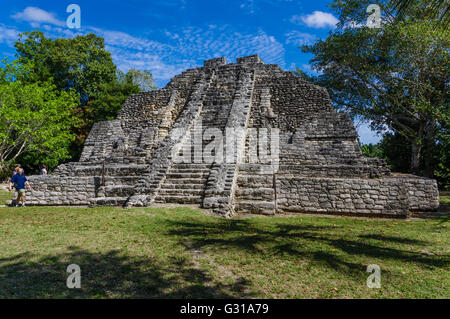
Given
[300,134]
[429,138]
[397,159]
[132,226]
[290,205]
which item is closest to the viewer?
[132,226]

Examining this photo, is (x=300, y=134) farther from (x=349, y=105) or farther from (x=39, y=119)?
(x=39, y=119)

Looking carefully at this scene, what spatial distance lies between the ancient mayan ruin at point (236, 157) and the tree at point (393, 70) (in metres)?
5.35

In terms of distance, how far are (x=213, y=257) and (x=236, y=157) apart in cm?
627

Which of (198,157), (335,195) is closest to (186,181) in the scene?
(198,157)

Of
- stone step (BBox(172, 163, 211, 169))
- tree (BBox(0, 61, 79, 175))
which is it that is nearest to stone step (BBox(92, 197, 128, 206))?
stone step (BBox(172, 163, 211, 169))

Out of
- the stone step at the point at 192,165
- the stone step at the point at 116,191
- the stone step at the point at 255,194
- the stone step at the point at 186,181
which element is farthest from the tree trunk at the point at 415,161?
the stone step at the point at 116,191

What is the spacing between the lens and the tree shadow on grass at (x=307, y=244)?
4723 mm

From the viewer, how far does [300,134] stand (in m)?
13.1

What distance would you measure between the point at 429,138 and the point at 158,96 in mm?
17279

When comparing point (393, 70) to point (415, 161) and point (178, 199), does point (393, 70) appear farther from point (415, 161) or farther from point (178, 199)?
point (178, 199)

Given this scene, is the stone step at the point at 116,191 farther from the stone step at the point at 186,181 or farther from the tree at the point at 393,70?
the tree at the point at 393,70

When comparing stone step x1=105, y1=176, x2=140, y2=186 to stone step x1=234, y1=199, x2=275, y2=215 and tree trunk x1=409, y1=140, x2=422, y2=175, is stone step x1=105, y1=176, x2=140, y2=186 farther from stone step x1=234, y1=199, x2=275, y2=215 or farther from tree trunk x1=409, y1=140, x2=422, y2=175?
tree trunk x1=409, y1=140, x2=422, y2=175
